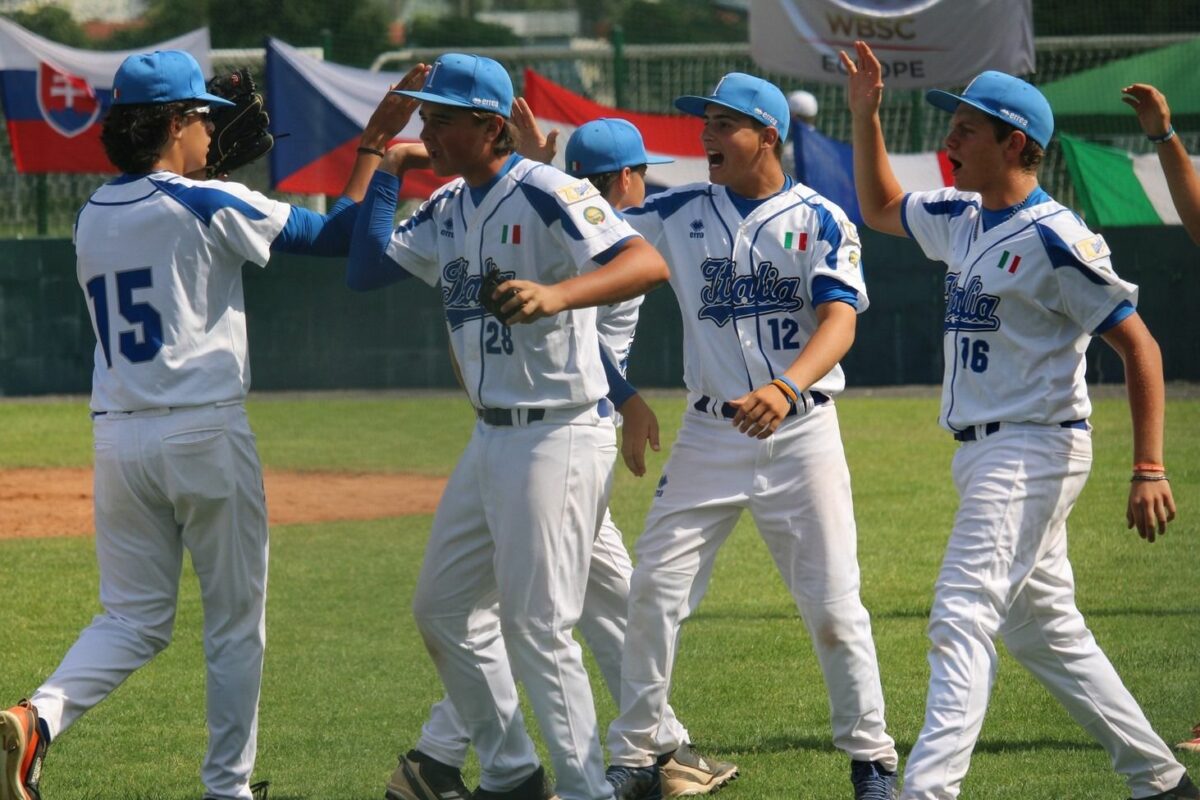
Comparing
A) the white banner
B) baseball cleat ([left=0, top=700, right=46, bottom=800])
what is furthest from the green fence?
baseball cleat ([left=0, top=700, right=46, bottom=800])

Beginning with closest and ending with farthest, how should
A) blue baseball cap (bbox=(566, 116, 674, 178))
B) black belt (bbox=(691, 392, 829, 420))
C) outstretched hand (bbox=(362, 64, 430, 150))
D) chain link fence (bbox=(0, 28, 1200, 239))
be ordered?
outstretched hand (bbox=(362, 64, 430, 150))
black belt (bbox=(691, 392, 829, 420))
blue baseball cap (bbox=(566, 116, 674, 178))
chain link fence (bbox=(0, 28, 1200, 239))

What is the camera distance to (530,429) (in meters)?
4.28

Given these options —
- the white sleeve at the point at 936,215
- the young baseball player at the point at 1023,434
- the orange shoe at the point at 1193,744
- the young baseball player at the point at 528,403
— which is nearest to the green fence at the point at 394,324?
the orange shoe at the point at 1193,744

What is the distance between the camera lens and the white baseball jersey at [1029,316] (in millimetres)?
4375

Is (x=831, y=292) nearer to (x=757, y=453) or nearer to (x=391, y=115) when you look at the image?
(x=757, y=453)

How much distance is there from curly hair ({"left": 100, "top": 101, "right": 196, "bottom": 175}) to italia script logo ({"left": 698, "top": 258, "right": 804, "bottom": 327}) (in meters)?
1.59

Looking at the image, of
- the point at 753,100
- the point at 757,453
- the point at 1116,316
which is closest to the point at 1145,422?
the point at 1116,316

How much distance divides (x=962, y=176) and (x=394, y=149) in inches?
63.1

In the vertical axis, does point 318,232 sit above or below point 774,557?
above

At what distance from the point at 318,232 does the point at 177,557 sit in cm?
100

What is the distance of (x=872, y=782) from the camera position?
4609 mm

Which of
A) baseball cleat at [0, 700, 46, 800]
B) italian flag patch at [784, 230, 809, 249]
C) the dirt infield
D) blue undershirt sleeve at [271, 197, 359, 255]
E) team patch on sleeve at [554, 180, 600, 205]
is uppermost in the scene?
team patch on sleeve at [554, 180, 600, 205]

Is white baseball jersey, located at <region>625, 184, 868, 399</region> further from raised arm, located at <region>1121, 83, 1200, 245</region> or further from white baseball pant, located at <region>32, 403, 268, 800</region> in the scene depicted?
white baseball pant, located at <region>32, 403, 268, 800</region>

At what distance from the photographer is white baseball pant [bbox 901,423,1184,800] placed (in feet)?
13.7
